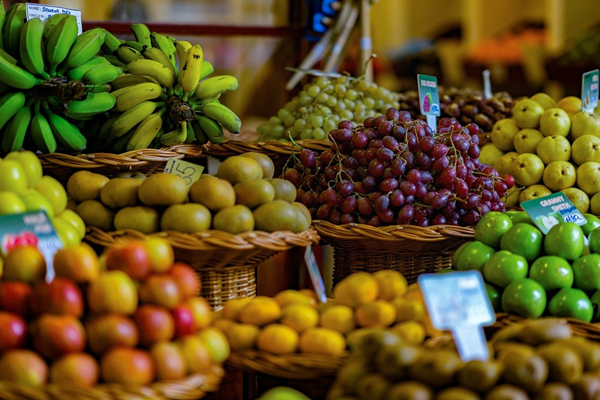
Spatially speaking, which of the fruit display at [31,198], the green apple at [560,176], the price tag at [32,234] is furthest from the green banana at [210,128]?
the green apple at [560,176]

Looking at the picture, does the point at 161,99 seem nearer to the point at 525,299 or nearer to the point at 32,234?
the point at 32,234

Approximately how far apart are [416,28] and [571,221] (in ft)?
17.5

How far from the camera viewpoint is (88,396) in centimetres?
103

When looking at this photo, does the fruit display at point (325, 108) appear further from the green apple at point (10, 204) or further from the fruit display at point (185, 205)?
the green apple at point (10, 204)

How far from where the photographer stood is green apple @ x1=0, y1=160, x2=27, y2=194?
4.50 feet

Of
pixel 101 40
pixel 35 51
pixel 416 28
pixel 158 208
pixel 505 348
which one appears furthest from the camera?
pixel 416 28

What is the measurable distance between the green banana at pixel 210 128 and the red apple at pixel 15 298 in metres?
1.01

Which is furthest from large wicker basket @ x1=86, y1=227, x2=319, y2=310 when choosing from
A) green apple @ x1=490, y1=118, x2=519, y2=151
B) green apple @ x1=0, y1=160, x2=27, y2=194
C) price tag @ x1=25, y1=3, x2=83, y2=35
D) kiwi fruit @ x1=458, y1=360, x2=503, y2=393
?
green apple @ x1=490, y1=118, x2=519, y2=151

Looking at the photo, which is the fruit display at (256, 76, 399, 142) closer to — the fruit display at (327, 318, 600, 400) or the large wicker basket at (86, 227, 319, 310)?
the large wicker basket at (86, 227, 319, 310)

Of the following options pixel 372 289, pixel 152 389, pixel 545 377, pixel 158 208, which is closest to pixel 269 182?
pixel 158 208

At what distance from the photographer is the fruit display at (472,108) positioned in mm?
2648

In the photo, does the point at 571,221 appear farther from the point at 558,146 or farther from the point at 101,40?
the point at 101,40

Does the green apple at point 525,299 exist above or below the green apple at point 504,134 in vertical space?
below

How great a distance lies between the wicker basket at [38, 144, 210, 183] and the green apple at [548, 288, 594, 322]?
1044 mm
